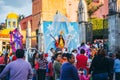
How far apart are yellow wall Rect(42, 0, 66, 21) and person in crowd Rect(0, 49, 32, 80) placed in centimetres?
5031

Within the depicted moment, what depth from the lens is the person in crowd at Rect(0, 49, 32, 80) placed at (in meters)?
8.28

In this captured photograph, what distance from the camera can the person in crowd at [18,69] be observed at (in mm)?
8281

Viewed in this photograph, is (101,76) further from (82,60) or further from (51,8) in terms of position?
(51,8)

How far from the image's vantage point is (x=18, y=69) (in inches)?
329

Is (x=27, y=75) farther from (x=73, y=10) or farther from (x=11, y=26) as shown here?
(x=11, y=26)

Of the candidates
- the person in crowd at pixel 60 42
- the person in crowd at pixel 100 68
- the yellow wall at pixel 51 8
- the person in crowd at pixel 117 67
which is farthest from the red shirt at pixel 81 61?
the yellow wall at pixel 51 8

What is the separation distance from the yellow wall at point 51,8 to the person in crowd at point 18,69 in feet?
165

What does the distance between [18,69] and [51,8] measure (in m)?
52.1

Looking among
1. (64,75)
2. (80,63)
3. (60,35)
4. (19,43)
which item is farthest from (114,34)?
(64,75)

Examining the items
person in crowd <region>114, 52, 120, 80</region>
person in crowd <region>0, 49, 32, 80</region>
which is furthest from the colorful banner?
person in crowd <region>0, 49, 32, 80</region>

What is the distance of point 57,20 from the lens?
846 inches

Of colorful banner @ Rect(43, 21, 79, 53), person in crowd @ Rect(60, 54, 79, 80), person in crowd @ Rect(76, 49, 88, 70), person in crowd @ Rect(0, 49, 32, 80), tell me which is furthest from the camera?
colorful banner @ Rect(43, 21, 79, 53)

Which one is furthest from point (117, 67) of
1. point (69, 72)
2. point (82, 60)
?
point (69, 72)

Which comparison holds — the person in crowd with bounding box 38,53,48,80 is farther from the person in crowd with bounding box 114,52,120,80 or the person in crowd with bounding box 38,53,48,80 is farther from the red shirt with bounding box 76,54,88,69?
the person in crowd with bounding box 114,52,120,80
